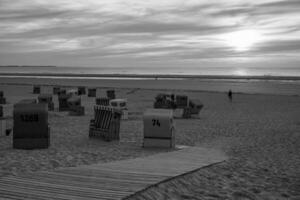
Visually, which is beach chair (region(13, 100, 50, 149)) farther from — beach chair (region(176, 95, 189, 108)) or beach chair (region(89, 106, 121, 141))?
beach chair (region(176, 95, 189, 108))

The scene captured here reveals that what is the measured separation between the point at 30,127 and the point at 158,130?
3923 mm

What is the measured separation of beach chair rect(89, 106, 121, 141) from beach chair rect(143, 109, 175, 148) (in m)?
1.62

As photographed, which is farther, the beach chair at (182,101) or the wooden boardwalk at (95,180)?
the beach chair at (182,101)

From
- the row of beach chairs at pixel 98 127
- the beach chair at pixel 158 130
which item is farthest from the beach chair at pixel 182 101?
the beach chair at pixel 158 130

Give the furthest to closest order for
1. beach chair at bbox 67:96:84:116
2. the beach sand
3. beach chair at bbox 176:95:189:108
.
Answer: beach chair at bbox 176:95:189:108 < beach chair at bbox 67:96:84:116 < the beach sand

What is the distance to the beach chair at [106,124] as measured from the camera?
14.1m

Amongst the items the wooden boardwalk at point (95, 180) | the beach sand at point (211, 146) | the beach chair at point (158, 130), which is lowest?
the beach sand at point (211, 146)

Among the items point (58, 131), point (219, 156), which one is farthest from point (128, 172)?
point (58, 131)

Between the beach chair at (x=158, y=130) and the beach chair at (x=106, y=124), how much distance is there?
5.30 feet

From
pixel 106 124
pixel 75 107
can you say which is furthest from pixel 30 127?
pixel 75 107

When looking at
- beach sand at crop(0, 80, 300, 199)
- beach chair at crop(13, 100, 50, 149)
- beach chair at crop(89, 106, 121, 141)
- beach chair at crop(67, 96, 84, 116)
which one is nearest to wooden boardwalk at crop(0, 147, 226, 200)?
beach sand at crop(0, 80, 300, 199)

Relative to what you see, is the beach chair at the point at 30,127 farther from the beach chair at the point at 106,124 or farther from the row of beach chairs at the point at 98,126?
the beach chair at the point at 106,124

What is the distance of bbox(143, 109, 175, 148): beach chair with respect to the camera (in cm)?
1285

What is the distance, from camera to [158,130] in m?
13.0
